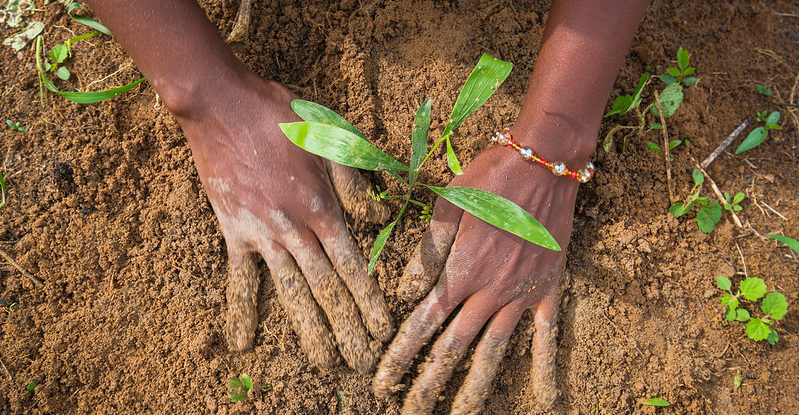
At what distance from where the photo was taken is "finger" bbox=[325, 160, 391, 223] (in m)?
1.38

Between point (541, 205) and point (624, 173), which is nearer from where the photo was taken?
point (541, 205)

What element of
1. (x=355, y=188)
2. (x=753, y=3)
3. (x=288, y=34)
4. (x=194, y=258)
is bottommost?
(x=194, y=258)

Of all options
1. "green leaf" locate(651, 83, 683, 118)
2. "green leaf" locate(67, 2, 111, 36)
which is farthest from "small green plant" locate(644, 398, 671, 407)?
"green leaf" locate(67, 2, 111, 36)

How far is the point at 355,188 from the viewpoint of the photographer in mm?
1388

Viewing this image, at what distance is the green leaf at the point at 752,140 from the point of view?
5.63 feet

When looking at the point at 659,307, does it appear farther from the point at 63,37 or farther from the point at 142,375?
the point at 63,37

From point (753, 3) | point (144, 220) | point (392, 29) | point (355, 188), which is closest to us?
point (355, 188)

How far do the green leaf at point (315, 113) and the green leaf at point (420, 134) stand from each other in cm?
14

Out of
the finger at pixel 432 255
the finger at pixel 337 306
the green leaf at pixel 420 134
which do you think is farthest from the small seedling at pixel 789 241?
the finger at pixel 337 306

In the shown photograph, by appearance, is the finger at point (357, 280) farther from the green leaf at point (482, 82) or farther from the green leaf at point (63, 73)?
the green leaf at point (63, 73)

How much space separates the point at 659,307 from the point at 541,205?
50 centimetres

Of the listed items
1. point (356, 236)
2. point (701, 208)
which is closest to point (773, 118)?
point (701, 208)

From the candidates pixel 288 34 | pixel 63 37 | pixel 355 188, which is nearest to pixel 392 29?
pixel 288 34

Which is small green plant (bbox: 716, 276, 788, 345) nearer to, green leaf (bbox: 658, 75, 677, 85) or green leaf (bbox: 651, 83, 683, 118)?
green leaf (bbox: 651, 83, 683, 118)
